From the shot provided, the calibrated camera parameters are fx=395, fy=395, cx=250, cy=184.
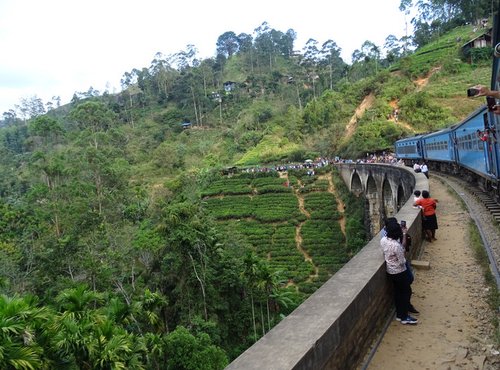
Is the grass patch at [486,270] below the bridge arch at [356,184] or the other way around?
the other way around

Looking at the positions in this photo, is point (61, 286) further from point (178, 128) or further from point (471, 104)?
point (178, 128)

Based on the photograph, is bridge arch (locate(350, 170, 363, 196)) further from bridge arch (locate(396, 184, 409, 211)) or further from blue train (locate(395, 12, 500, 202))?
bridge arch (locate(396, 184, 409, 211))

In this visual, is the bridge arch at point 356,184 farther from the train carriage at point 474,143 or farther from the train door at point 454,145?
the train carriage at point 474,143

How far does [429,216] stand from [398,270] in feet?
11.6

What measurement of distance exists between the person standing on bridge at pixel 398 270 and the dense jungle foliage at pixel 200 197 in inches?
205

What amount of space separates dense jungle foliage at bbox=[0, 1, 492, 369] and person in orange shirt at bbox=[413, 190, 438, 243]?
6.15 metres

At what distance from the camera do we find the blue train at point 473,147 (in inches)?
365

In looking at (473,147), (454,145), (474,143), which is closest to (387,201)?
(454,145)

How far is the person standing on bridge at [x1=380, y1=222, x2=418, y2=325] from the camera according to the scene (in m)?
4.36

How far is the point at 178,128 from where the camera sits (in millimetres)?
76062

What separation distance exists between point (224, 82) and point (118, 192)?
57.4 metres

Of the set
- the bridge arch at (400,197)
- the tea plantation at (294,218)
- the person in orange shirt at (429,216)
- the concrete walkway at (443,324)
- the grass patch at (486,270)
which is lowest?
the tea plantation at (294,218)

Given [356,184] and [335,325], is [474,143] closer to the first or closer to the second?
[335,325]

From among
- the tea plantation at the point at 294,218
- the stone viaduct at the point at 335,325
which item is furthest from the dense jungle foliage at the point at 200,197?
the stone viaduct at the point at 335,325
